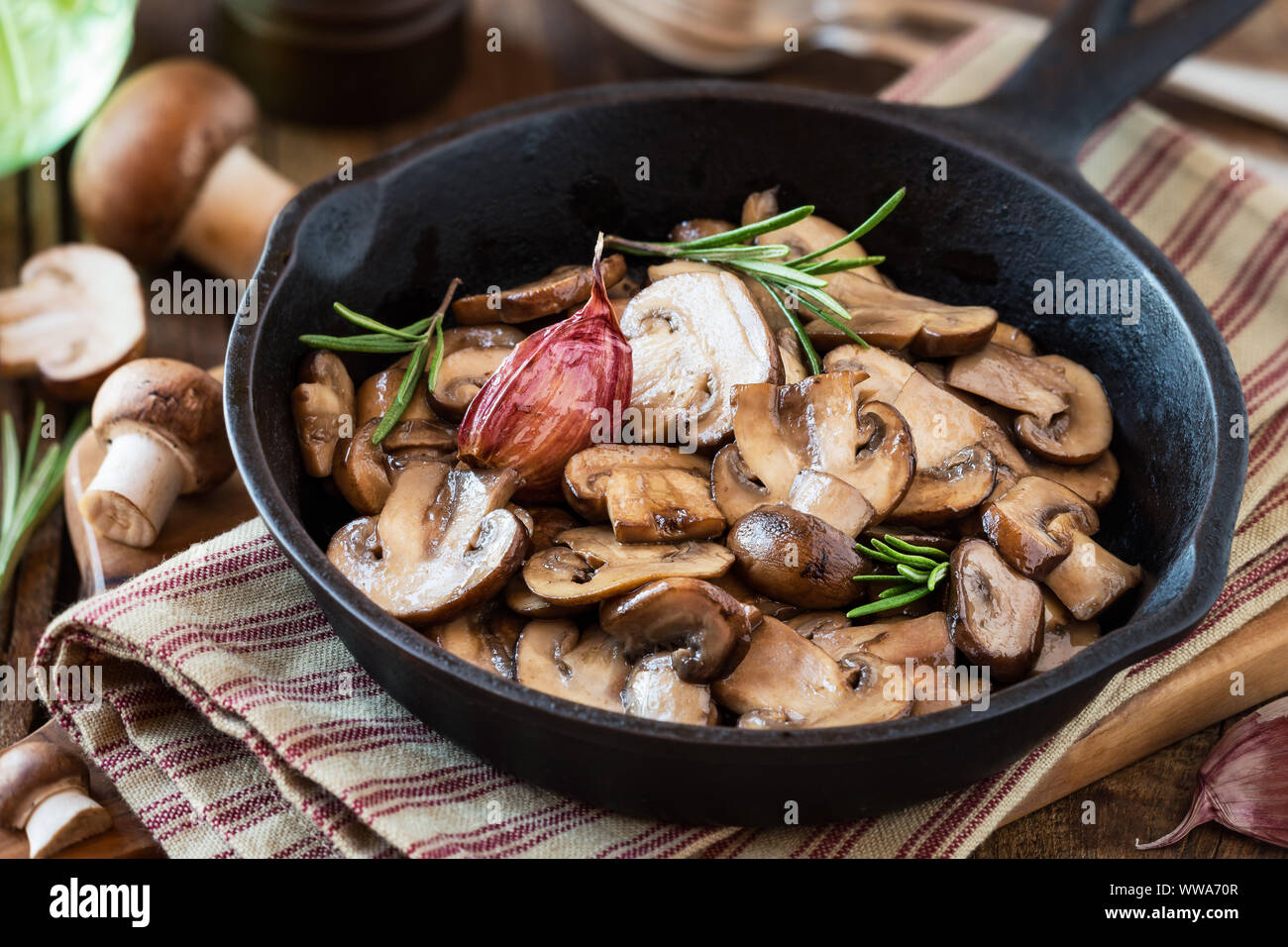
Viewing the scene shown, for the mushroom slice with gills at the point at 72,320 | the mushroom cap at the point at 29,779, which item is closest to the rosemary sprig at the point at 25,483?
the mushroom slice with gills at the point at 72,320

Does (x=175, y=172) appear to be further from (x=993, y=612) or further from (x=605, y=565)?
(x=993, y=612)

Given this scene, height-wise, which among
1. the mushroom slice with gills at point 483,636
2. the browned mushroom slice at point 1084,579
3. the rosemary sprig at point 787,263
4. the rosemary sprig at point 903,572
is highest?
the rosemary sprig at point 787,263

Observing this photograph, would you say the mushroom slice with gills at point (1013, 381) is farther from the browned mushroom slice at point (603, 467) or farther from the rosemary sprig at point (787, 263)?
the browned mushroom slice at point (603, 467)

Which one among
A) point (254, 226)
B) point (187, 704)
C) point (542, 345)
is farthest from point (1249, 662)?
point (254, 226)

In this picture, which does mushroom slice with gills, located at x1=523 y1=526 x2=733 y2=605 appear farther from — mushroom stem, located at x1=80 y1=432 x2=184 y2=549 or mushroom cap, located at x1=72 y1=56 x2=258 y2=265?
mushroom cap, located at x1=72 y1=56 x2=258 y2=265

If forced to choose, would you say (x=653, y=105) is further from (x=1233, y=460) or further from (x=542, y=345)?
(x=1233, y=460)

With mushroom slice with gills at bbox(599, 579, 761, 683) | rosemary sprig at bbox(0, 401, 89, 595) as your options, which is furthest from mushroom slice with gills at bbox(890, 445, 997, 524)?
rosemary sprig at bbox(0, 401, 89, 595)
